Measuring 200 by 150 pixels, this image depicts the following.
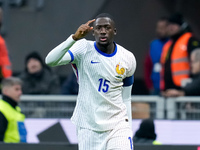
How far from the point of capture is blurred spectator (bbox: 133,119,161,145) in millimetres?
8406

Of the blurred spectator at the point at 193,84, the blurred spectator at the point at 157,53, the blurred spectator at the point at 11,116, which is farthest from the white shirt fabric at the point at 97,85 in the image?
the blurred spectator at the point at 157,53

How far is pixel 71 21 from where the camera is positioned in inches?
531

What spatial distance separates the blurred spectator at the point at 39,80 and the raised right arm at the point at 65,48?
4.18 metres

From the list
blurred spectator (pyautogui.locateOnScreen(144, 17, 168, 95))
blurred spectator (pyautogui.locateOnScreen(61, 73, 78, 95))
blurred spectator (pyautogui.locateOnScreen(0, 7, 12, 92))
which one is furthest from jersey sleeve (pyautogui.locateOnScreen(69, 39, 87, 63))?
blurred spectator (pyautogui.locateOnScreen(144, 17, 168, 95))

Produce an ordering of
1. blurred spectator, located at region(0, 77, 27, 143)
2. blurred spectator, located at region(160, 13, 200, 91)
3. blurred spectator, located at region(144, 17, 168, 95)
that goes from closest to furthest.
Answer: blurred spectator, located at region(0, 77, 27, 143) → blurred spectator, located at region(160, 13, 200, 91) → blurred spectator, located at region(144, 17, 168, 95)

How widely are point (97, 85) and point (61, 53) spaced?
51 cm

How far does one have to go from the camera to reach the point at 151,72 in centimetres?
1172

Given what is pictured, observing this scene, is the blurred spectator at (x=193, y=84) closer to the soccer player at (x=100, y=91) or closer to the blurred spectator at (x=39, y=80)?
the blurred spectator at (x=39, y=80)

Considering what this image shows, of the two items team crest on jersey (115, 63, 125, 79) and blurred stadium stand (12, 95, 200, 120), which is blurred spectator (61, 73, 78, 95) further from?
team crest on jersey (115, 63, 125, 79)

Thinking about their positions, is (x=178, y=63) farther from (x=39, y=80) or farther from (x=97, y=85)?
(x=97, y=85)

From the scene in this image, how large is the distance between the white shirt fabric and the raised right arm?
0.27ft

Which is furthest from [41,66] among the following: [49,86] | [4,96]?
[4,96]

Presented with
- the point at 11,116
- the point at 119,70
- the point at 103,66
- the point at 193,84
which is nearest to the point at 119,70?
the point at 119,70

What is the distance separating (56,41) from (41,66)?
99.0 inches
